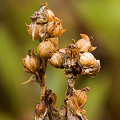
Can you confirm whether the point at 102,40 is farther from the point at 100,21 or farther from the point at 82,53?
the point at 82,53

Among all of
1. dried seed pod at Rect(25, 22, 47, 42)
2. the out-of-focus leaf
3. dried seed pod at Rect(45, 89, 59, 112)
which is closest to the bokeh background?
the out-of-focus leaf

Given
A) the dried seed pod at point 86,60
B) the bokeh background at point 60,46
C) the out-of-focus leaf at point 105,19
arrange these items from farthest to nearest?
the out-of-focus leaf at point 105,19, the bokeh background at point 60,46, the dried seed pod at point 86,60

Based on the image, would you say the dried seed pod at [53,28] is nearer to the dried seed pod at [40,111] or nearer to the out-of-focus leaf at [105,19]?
the dried seed pod at [40,111]

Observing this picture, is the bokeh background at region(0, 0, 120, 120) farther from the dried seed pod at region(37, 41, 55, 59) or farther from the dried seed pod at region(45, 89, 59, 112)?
the dried seed pod at region(37, 41, 55, 59)

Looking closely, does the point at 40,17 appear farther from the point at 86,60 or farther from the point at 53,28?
the point at 86,60

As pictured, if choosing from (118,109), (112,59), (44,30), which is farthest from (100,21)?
(44,30)

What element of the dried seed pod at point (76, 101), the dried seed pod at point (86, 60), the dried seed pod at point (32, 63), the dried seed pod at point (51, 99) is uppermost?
the dried seed pod at point (32, 63)

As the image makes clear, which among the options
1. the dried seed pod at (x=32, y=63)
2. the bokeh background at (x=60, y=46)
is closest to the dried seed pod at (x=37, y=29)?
the dried seed pod at (x=32, y=63)

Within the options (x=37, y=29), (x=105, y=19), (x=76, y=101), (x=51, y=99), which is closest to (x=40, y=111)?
(x=51, y=99)
